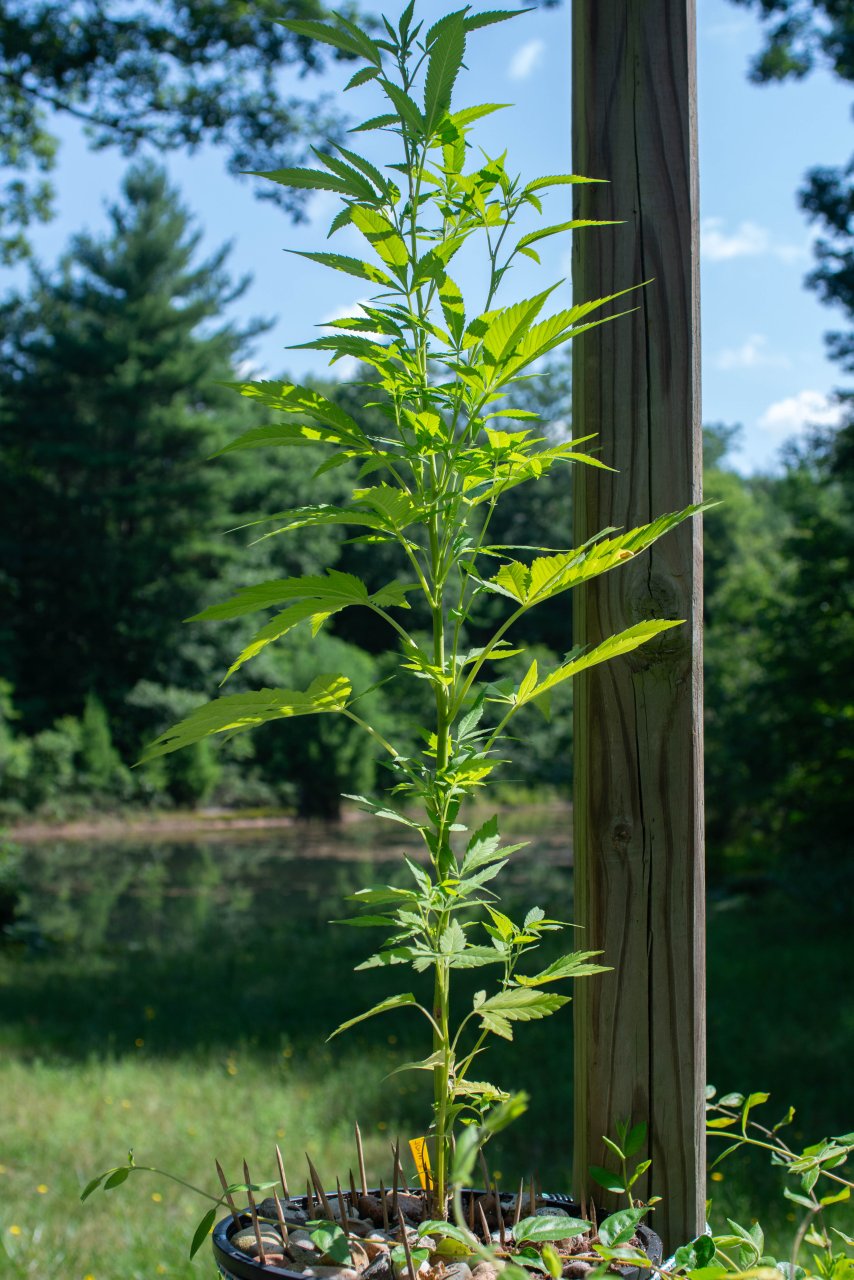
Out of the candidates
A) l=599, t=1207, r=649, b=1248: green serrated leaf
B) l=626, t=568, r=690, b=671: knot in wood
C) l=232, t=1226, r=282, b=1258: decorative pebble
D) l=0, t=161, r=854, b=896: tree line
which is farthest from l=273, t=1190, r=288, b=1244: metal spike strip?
l=0, t=161, r=854, b=896: tree line

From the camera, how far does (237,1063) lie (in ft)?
17.5

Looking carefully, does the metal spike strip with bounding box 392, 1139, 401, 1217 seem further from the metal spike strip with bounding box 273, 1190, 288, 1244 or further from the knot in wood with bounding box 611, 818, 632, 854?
the knot in wood with bounding box 611, 818, 632, 854

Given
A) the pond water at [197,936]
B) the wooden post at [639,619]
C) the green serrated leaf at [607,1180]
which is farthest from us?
the pond water at [197,936]

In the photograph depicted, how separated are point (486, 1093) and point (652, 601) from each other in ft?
2.02

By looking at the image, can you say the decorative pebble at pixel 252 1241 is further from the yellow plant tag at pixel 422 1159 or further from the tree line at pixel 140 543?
the tree line at pixel 140 543

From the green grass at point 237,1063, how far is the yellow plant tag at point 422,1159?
1.20 ft

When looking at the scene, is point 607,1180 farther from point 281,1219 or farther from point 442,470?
point 442,470

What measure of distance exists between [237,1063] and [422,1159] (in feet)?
14.4

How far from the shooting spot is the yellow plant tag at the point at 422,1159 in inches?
49.2

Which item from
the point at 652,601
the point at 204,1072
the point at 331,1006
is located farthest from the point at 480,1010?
the point at 331,1006

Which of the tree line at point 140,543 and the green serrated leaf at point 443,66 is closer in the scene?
the green serrated leaf at point 443,66

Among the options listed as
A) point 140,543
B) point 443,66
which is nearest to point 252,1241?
point 443,66

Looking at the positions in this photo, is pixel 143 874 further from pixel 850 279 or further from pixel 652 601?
pixel 652 601

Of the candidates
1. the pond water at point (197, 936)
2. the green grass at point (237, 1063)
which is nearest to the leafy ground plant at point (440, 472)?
the green grass at point (237, 1063)
